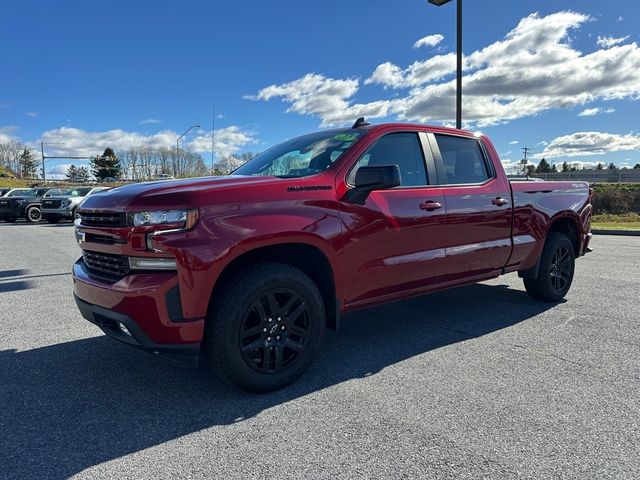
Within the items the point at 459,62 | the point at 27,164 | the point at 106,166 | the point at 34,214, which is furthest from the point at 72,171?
the point at 459,62

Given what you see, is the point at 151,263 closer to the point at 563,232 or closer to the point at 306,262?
the point at 306,262

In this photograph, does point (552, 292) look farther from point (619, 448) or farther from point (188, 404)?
point (188, 404)

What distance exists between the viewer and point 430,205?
4066mm

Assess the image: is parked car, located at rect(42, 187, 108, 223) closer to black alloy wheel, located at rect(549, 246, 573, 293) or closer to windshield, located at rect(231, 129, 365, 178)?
windshield, located at rect(231, 129, 365, 178)

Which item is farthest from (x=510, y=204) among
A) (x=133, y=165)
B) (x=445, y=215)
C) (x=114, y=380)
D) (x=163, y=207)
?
(x=133, y=165)

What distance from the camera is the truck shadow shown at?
2.58 metres

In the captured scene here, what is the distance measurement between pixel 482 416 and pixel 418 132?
98.0 inches

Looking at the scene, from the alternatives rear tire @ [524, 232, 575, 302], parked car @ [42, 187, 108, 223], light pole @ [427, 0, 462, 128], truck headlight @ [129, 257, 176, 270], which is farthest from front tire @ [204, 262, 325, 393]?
parked car @ [42, 187, 108, 223]

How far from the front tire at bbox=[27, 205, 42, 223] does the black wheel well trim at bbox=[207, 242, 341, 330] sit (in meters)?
23.4

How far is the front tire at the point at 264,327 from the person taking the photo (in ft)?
9.78

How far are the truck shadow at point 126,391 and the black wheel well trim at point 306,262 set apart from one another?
0.51 meters

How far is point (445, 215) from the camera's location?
4180 millimetres

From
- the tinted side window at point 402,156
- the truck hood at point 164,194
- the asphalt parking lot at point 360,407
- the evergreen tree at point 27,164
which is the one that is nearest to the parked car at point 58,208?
the asphalt parking lot at point 360,407

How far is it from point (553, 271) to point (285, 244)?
3687mm
